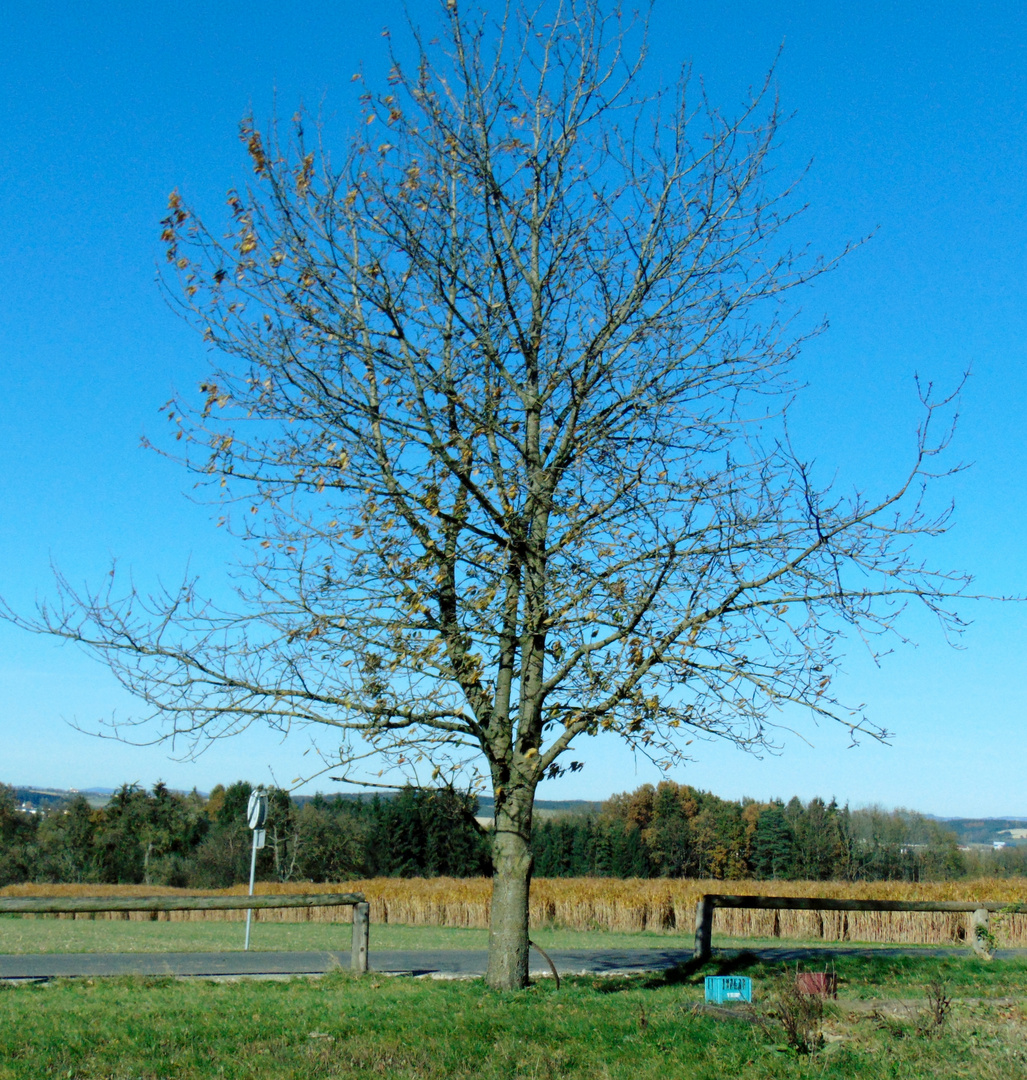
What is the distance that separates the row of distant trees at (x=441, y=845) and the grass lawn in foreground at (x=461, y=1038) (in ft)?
155

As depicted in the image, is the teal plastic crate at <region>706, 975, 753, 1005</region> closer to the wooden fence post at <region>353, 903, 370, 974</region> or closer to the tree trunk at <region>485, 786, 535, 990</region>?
the tree trunk at <region>485, 786, 535, 990</region>

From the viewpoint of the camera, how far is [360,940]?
38.4 feet

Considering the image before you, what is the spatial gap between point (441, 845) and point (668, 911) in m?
43.9

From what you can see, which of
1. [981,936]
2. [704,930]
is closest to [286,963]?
[704,930]

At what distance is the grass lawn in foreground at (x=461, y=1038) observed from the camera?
6.11m

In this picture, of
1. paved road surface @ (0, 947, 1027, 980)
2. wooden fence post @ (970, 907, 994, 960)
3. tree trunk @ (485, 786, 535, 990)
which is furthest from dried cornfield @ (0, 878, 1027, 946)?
tree trunk @ (485, 786, 535, 990)

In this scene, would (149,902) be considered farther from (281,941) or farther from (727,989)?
(281,941)

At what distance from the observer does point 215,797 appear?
4592 inches

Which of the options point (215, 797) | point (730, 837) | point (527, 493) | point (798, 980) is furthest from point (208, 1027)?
point (215, 797)

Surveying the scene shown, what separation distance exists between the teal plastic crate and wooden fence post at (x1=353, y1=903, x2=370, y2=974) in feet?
15.5

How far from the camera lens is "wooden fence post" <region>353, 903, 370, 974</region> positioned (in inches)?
457

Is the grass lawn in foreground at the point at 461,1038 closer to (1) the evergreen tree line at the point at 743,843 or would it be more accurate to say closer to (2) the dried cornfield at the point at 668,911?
(2) the dried cornfield at the point at 668,911

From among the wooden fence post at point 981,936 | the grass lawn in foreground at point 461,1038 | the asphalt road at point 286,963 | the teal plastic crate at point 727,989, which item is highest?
the teal plastic crate at point 727,989

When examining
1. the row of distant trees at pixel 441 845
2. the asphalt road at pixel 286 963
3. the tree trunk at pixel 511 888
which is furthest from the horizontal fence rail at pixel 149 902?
the row of distant trees at pixel 441 845
